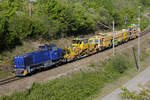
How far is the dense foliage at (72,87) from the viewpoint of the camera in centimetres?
1834

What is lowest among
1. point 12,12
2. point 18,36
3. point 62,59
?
point 62,59

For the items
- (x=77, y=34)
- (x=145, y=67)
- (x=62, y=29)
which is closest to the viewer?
(x=145, y=67)

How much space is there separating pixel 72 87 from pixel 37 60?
609 cm

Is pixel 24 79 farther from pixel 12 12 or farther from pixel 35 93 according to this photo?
pixel 12 12

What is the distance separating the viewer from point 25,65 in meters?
22.8

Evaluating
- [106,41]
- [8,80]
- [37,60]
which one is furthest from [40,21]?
[8,80]

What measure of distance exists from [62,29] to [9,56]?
1621cm

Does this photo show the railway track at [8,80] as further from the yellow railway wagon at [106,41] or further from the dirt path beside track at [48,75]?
Answer: the yellow railway wagon at [106,41]

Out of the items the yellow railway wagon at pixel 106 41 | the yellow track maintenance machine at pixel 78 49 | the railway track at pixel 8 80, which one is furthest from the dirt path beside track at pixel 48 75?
the yellow railway wagon at pixel 106 41

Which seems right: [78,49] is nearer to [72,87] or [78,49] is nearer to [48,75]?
[48,75]

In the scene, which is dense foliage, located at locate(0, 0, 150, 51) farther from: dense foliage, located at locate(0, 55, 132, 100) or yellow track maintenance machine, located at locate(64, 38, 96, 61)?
dense foliage, located at locate(0, 55, 132, 100)

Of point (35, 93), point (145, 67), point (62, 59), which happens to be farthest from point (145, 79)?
point (35, 93)

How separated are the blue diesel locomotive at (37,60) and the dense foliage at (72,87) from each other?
362 centimetres

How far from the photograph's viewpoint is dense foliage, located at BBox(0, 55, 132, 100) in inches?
722
